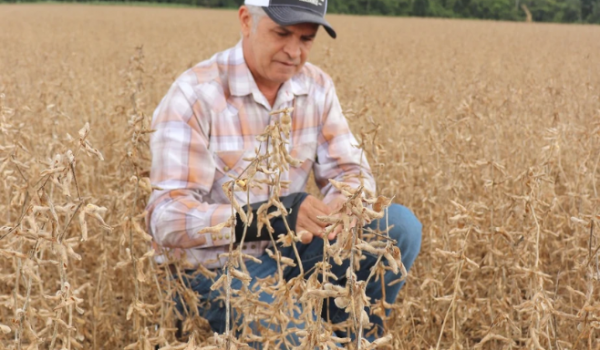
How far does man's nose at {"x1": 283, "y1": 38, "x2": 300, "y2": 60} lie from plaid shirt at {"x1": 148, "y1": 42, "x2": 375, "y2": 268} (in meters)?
0.18

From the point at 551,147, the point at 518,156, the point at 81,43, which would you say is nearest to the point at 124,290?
the point at 551,147

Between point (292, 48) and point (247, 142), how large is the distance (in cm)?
38

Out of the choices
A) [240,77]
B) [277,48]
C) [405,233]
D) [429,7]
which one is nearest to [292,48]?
[277,48]

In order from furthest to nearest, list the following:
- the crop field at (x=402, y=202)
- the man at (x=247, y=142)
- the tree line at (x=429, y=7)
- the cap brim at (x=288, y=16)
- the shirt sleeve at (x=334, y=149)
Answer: the tree line at (x=429, y=7)
the shirt sleeve at (x=334, y=149)
the cap brim at (x=288, y=16)
the man at (x=247, y=142)
the crop field at (x=402, y=202)

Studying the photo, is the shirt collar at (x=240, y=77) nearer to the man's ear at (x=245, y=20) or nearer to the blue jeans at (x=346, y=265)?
the man's ear at (x=245, y=20)

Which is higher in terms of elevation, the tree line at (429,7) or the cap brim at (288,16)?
the cap brim at (288,16)

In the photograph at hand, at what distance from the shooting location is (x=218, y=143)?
217 centimetres

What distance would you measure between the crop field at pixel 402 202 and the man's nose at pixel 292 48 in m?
0.34

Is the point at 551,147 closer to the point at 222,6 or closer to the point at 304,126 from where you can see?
the point at 304,126

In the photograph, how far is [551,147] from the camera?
1.69m

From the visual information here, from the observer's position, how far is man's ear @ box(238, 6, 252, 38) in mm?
2203

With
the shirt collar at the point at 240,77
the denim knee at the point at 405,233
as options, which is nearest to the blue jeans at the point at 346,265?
the denim knee at the point at 405,233

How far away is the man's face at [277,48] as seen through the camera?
7.01 feet

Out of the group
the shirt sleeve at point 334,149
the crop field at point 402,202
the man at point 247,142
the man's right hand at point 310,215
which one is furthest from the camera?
the shirt sleeve at point 334,149
